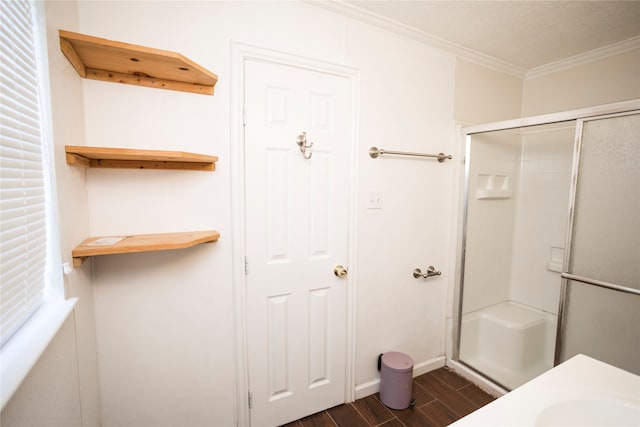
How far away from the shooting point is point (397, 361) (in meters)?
1.85

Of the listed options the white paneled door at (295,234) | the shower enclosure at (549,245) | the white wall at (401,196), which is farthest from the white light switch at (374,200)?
the shower enclosure at (549,245)

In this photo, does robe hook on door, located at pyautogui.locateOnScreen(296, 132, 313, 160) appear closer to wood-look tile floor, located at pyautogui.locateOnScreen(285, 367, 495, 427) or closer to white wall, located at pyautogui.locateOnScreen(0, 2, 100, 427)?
white wall, located at pyautogui.locateOnScreen(0, 2, 100, 427)

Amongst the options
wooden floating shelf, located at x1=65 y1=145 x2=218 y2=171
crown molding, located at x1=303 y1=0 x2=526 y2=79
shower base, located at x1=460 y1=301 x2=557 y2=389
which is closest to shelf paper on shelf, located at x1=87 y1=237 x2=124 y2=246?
wooden floating shelf, located at x1=65 y1=145 x2=218 y2=171

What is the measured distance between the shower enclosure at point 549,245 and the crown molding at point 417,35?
53cm

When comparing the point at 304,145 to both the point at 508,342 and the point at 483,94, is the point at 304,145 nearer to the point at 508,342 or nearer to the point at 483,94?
the point at 483,94

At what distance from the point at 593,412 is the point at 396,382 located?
118 cm

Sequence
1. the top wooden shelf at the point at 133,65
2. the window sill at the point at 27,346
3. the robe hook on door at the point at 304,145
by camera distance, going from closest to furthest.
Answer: the window sill at the point at 27,346 → the top wooden shelf at the point at 133,65 → the robe hook on door at the point at 304,145

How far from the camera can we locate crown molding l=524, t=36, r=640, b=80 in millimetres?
1949

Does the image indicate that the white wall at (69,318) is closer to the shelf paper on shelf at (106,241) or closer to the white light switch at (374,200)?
the shelf paper on shelf at (106,241)

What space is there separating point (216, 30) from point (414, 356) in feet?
7.95

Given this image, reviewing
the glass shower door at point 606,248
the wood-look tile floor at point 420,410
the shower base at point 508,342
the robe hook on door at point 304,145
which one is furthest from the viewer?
the shower base at point 508,342

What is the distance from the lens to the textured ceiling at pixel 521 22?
1.57 m

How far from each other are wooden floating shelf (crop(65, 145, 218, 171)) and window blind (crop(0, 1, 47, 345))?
7.2 inches

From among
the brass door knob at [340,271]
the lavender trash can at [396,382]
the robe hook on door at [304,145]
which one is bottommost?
the lavender trash can at [396,382]
